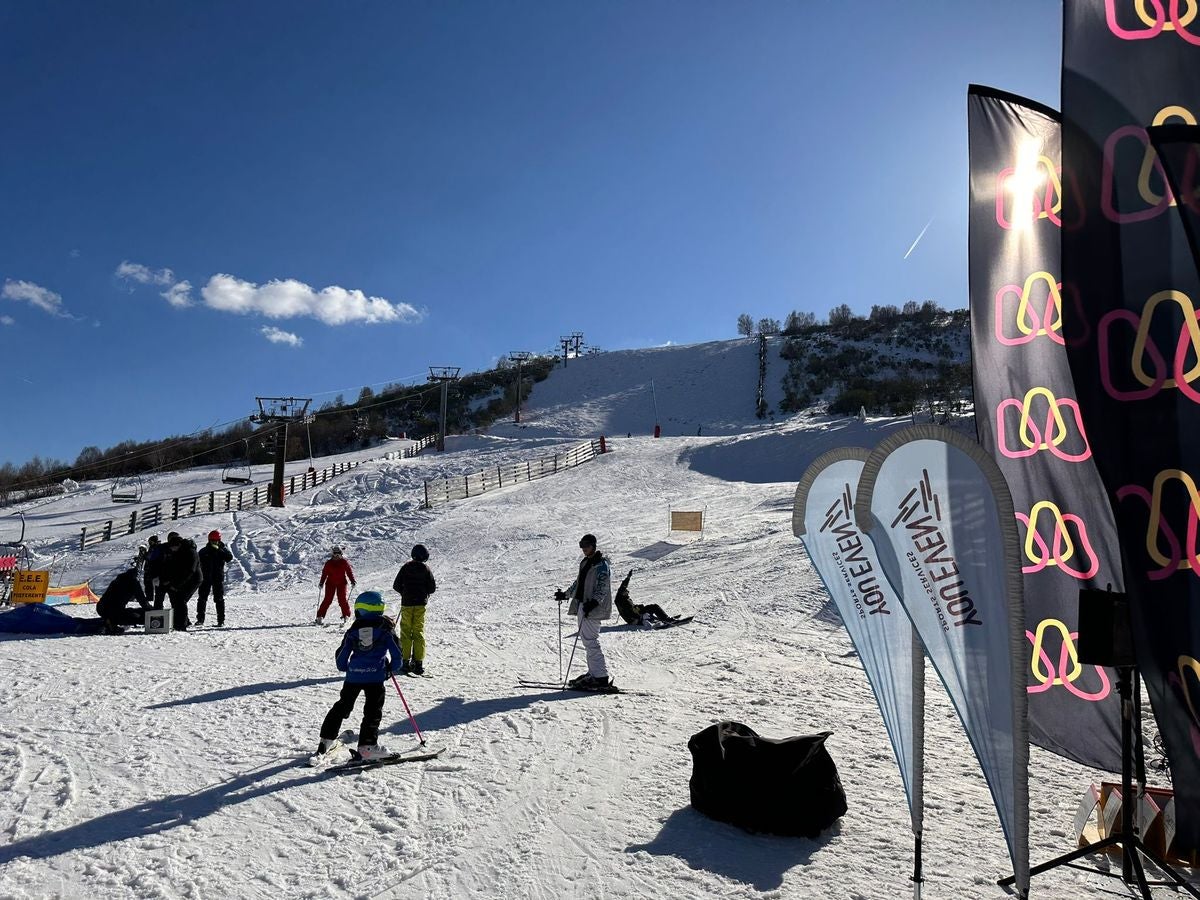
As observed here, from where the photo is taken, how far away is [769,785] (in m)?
4.30

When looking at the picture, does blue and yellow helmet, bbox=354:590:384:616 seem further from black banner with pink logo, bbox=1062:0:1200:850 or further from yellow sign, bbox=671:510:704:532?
yellow sign, bbox=671:510:704:532

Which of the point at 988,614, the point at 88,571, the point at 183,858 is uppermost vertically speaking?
the point at 988,614

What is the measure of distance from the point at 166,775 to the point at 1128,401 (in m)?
6.41

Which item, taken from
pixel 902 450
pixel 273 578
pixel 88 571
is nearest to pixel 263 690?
pixel 902 450

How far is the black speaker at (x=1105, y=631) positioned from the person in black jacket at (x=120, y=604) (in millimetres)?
12277

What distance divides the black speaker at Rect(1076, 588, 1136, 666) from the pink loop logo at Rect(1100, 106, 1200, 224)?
1.85m

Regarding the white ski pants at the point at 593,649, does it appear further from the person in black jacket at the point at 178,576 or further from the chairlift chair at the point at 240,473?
the chairlift chair at the point at 240,473

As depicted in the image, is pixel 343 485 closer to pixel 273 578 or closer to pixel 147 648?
pixel 273 578

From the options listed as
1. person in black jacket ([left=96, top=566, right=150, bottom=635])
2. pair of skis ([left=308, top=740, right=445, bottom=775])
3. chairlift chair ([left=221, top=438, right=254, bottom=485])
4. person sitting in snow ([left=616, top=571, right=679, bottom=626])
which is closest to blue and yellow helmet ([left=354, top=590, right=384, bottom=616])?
pair of skis ([left=308, top=740, right=445, bottom=775])

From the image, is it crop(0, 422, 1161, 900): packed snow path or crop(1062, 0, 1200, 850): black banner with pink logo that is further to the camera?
crop(0, 422, 1161, 900): packed snow path

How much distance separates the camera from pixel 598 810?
4668 millimetres

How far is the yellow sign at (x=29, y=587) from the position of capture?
13.1 m

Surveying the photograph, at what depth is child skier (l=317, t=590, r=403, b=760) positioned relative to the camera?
544 cm

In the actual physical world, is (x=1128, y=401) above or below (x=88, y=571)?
above
